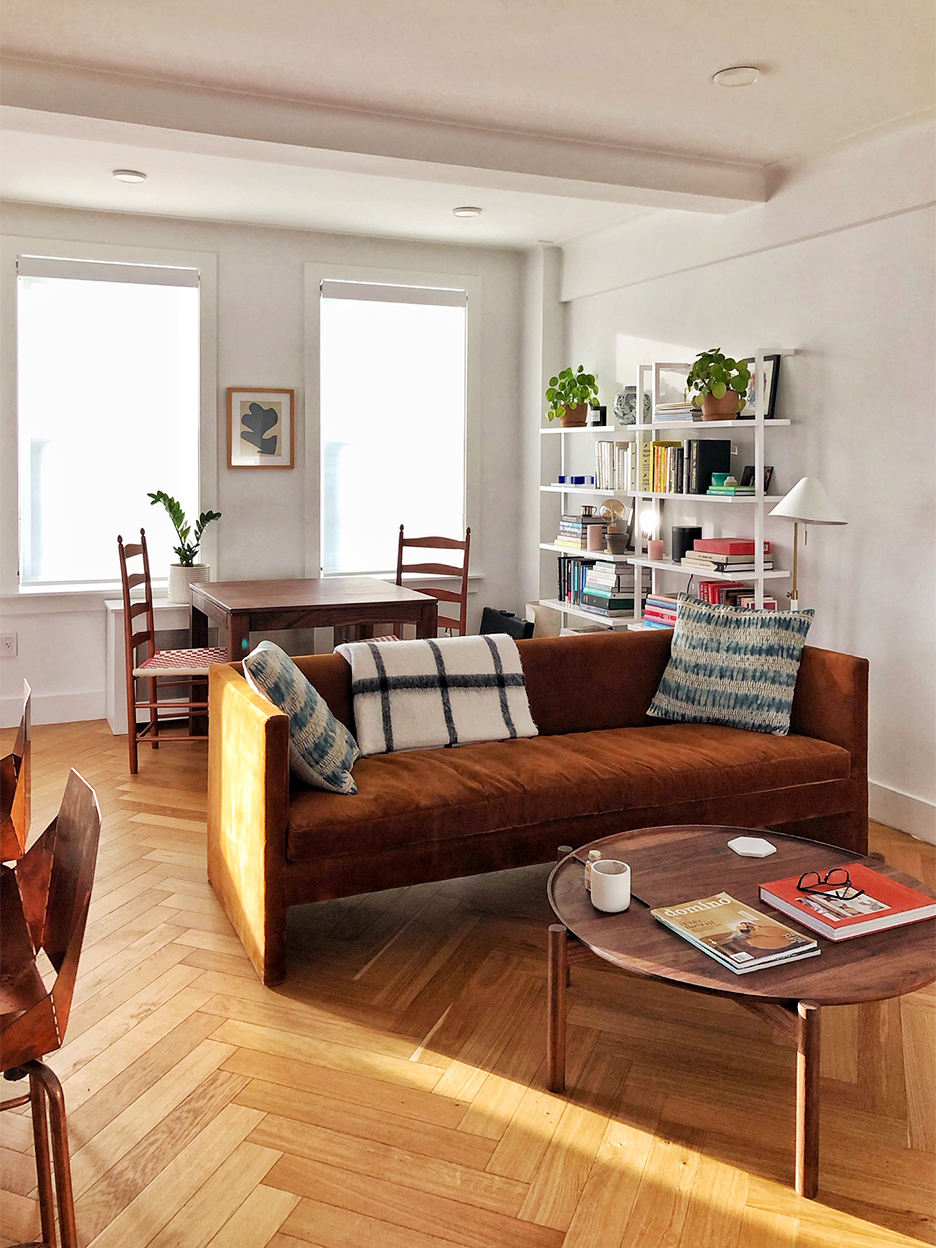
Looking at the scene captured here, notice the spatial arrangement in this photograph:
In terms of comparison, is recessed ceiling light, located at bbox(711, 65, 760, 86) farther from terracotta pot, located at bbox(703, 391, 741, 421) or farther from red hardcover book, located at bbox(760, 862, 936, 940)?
red hardcover book, located at bbox(760, 862, 936, 940)

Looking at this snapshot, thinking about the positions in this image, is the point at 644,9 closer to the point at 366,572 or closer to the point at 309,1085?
the point at 309,1085

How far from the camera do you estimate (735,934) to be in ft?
6.93

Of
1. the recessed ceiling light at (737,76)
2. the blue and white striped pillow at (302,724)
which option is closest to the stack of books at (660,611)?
the recessed ceiling light at (737,76)

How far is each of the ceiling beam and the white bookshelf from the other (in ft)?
2.57

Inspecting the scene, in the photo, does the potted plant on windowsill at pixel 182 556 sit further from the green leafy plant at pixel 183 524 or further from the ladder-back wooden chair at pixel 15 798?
the ladder-back wooden chair at pixel 15 798

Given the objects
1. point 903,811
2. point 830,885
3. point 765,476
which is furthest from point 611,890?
point 765,476

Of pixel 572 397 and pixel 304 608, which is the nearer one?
pixel 304 608

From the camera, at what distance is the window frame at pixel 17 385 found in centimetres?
514

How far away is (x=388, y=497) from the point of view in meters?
6.10

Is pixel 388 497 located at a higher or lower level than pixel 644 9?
lower

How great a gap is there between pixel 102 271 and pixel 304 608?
2.30 meters

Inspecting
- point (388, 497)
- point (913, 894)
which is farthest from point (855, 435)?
point (388, 497)

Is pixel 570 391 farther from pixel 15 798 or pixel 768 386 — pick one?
pixel 15 798

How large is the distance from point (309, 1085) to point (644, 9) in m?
2.92
